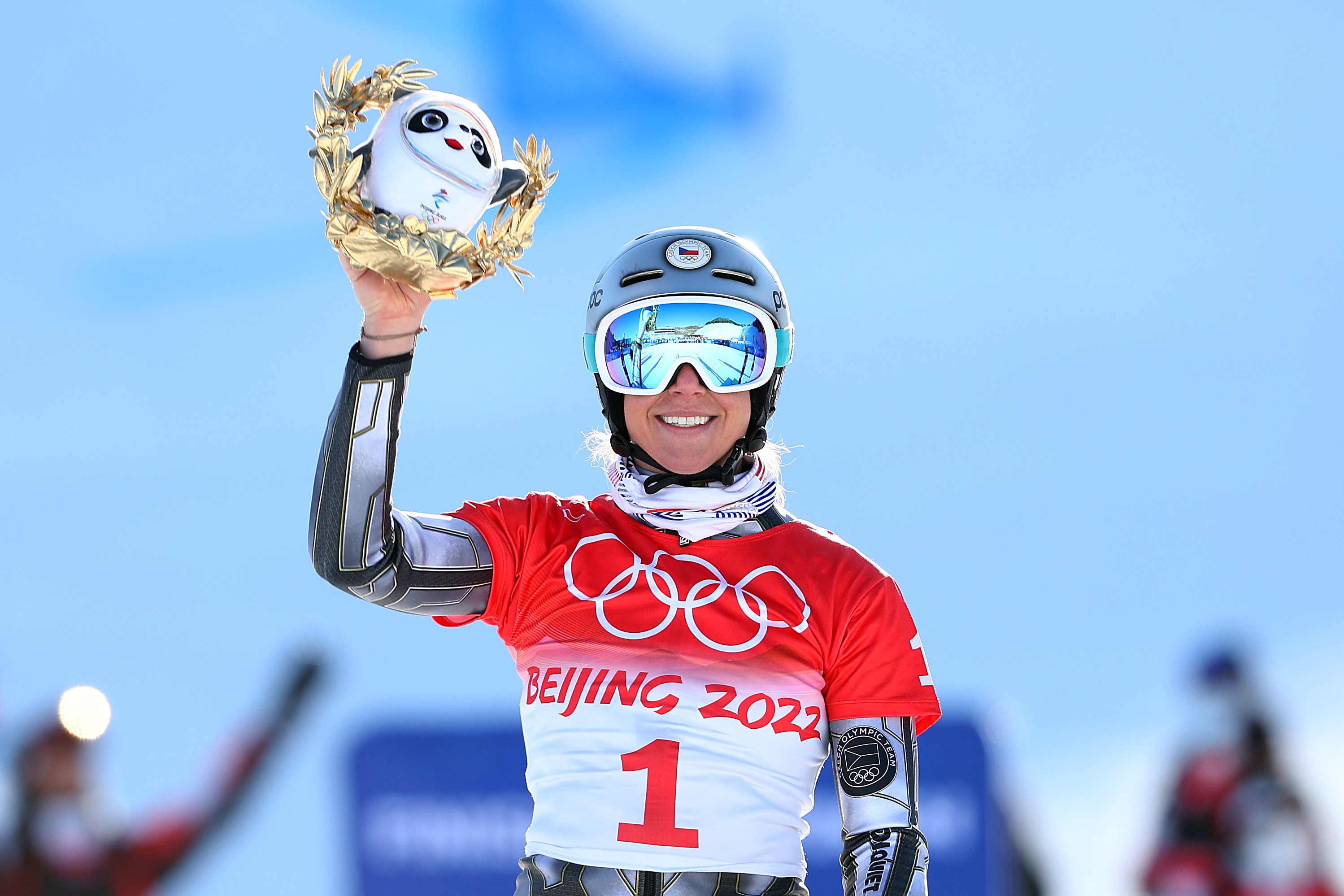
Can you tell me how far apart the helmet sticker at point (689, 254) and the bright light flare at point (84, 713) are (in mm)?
8928

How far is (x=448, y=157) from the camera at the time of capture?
4062 mm

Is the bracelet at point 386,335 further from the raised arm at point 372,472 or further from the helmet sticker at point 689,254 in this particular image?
the helmet sticker at point 689,254

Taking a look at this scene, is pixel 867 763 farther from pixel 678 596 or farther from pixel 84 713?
pixel 84 713

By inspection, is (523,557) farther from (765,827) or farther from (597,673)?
(765,827)

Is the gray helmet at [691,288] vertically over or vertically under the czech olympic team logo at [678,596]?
over

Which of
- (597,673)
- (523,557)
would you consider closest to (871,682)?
(597,673)

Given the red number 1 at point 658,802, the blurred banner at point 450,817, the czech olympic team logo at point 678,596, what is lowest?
the red number 1 at point 658,802

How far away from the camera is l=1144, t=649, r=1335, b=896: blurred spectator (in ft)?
35.7

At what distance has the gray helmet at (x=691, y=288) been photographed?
4.52 meters

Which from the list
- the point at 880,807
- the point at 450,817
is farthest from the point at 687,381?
Result: the point at 450,817

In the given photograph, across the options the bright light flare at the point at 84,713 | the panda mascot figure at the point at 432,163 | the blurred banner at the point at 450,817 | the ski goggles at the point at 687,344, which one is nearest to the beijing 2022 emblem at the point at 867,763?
the ski goggles at the point at 687,344

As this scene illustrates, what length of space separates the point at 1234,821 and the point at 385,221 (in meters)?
9.34

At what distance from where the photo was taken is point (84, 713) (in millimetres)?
11836

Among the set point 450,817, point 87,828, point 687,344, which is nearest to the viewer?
point 687,344
